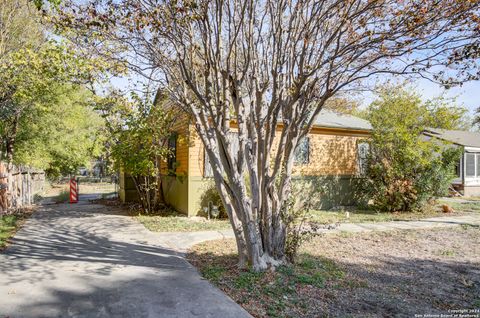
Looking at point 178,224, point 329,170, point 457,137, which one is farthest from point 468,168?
point 178,224

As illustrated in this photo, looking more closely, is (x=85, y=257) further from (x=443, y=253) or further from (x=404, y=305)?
(x=443, y=253)

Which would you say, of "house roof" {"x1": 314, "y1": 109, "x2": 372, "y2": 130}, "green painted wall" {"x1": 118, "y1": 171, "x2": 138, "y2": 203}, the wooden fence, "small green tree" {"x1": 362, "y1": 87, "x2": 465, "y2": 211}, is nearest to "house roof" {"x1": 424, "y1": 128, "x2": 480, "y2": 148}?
"house roof" {"x1": 314, "y1": 109, "x2": 372, "y2": 130}

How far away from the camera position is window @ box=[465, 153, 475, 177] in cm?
1991

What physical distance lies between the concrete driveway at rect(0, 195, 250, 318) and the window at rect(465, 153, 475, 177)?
20.1m

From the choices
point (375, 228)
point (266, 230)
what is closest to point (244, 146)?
point (266, 230)

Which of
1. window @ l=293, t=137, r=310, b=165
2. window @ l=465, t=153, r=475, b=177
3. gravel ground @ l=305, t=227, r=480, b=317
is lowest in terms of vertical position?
gravel ground @ l=305, t=227, r=480, b=317

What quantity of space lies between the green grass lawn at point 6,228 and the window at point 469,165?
74.1 feet

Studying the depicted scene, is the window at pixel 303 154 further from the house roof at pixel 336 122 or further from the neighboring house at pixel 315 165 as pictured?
the house roof at pixel 336 122

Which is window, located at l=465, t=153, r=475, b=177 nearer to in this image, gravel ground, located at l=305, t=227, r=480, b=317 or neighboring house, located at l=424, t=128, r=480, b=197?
neighboring house, located at l=424, t=128, r=480, b=197

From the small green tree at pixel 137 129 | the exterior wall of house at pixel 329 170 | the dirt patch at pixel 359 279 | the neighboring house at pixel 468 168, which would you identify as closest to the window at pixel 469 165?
the neighboring house at pixel 468 168

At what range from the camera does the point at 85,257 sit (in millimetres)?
5723

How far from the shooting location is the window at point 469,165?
19.9 metres

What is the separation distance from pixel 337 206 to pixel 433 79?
841 centimetres

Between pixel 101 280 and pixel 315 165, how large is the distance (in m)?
9.52
